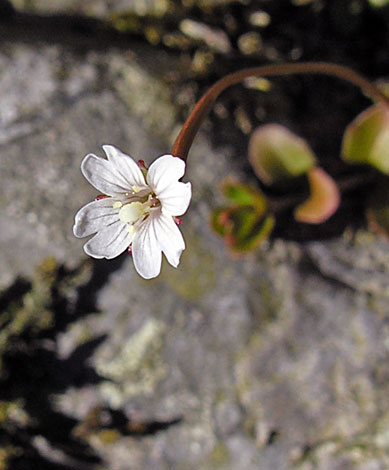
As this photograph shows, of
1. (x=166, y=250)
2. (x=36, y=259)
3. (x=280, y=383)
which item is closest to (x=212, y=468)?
(x=280, y=383)

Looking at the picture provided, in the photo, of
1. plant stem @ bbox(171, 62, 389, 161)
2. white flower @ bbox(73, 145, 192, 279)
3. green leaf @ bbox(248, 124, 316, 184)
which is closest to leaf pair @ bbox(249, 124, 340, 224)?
green leaf @ bbox(248, 124, 316, 184)

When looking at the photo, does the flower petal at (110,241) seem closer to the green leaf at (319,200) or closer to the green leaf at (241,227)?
the green leaf at (241,227)

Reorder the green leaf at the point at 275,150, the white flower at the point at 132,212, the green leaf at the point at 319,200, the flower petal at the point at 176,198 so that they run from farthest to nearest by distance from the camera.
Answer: the green leaf at the point at 275,150, the green leaf at the point at 319,200, the white flower at the point at 132,212, the flower petal at the point at 176,198

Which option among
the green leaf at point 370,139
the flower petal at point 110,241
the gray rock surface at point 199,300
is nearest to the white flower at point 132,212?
the flower petal at point 110,241

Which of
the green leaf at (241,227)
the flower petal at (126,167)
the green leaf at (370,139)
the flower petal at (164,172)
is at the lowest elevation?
the flower petal at (164,172)

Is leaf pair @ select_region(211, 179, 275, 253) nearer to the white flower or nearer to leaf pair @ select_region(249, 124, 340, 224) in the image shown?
leaf pair @ select_region(249, 124, 340, 224)

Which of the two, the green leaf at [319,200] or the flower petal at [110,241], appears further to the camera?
the green leaf at [319,200]

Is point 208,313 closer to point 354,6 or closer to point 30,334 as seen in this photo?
point 30,334
